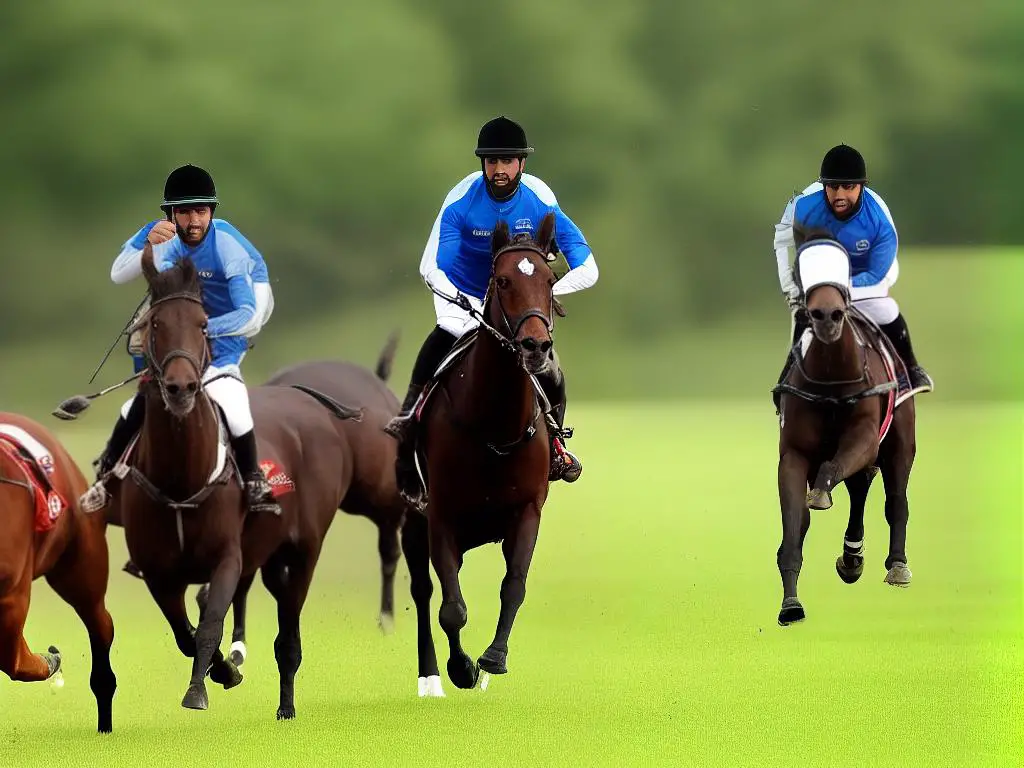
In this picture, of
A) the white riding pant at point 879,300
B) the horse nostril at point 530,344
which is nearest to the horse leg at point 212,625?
the horse nostril at point 530,344

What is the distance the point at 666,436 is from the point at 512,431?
45.1 ft

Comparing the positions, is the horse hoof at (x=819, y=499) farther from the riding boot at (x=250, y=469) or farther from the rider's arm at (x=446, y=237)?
the riding boot at (x=250, y=469)

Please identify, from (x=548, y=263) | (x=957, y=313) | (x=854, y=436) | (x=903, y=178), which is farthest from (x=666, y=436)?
(x=548, y=263)

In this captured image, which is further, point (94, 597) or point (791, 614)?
point (94, 597)

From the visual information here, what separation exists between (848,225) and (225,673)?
13.1ft

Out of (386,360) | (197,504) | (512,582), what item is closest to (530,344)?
(512,582)

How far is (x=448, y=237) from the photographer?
8.77m

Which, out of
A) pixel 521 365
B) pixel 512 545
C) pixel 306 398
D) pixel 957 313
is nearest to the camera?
pixel 521 365

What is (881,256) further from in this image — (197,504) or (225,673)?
(225,673)

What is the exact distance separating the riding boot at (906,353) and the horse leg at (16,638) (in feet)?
16.1

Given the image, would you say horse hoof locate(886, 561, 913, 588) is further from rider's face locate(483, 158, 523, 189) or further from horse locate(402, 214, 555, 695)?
rider's face locate(483, 158, 523, 189)

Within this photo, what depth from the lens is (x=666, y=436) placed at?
21875mm

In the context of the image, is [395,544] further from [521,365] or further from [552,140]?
[552,140]

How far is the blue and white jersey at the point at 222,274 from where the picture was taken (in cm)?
844
